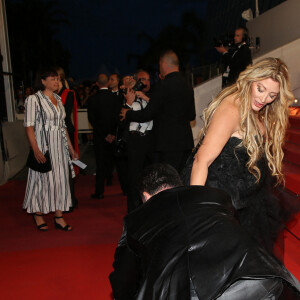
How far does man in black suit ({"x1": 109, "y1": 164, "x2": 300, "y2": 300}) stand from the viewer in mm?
1486

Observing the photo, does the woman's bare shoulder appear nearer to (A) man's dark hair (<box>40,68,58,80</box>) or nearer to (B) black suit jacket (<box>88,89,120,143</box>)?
(A) man's dark hair (<box>40,68,58,80</box>)

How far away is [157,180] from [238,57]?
418cm

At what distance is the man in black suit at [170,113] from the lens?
3.79 m

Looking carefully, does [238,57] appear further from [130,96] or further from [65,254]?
[65,254]

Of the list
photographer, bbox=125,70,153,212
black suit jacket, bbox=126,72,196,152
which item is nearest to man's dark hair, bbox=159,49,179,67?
black suit jacket, bbox=126,72,196,152

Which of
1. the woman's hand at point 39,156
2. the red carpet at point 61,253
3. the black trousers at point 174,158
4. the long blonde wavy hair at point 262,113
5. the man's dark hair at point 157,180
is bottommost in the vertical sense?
the red carpet at point 61,253

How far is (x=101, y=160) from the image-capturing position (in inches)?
231

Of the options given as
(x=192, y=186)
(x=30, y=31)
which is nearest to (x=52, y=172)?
(x=192, y=186)

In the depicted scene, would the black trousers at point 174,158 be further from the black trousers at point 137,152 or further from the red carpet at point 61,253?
the red carpet at point 61,253

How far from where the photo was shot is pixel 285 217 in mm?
2758

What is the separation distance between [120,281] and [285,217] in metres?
1.50

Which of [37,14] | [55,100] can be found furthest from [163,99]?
[37,14]

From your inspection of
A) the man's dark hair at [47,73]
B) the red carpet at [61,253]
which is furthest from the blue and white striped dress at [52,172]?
the red carpet at [61,253]

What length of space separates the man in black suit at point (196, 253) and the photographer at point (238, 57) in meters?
4.12
